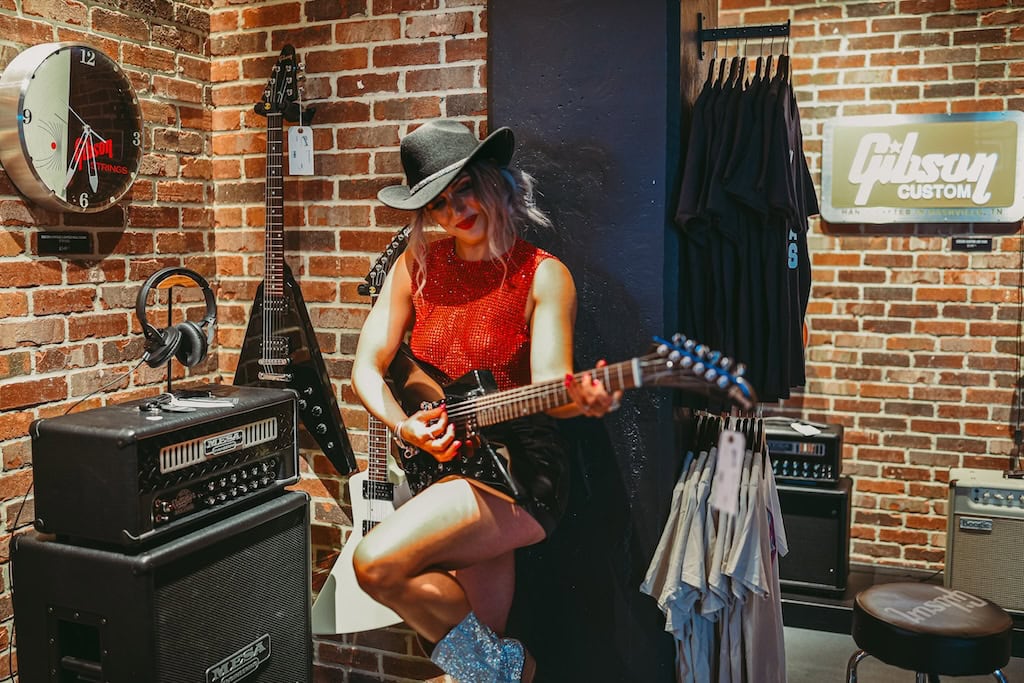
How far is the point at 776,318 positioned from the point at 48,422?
184cm

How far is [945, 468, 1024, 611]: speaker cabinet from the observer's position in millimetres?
3297

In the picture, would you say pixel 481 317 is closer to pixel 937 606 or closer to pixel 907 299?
pixel 937 606

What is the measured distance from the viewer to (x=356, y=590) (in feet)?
8.38

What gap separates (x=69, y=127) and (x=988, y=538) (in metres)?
3.34

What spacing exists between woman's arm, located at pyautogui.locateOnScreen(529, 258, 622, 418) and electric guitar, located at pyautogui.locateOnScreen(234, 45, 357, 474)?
88 centimetres

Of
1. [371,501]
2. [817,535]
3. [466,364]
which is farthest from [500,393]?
[817,535]

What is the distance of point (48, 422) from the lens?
6.28 ft

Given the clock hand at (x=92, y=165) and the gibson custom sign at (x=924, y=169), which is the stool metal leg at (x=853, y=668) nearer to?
the gibson custom sign at (x=924, y=169)

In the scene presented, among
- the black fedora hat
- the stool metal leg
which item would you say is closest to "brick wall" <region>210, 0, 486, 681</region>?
the black fedora hat

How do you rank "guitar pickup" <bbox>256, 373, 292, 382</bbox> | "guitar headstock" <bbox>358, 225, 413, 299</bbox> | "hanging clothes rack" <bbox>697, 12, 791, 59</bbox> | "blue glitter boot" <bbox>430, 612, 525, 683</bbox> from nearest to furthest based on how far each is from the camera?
"blue glitter boot" <bbox>430, 612, 525, 683</bbox> → "guitar headstock" <bbox>358, 225, 413, 299</bbox> → "hanging clothes rack" <bbox>697, 12, 791, 59</bbox> → "guitar pickup" <bbox>256, 373, 292, 382</bbox>

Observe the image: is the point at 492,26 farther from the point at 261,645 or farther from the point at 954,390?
the point at 954,390

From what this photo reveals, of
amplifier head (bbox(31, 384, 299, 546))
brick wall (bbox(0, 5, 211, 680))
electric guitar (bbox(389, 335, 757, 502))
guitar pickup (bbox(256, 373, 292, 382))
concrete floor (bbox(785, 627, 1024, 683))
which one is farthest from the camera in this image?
concrete floor (bbox(785, 627, 1024, 683))

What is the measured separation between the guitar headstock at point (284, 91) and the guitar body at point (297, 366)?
48cm

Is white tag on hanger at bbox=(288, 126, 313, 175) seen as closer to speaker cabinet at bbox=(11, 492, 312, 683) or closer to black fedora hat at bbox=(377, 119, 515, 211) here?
black fedora hat at bbox=(377, 119, 515, 211)
